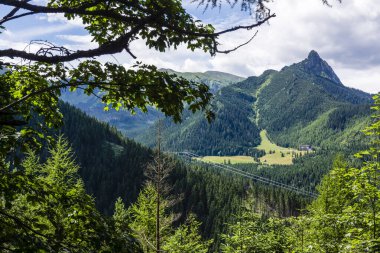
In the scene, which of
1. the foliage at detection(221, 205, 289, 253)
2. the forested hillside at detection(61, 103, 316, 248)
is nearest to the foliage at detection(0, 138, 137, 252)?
the foliage at detection(221, 205, 289, 253)

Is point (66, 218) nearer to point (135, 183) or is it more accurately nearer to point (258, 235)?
point (258, 235)

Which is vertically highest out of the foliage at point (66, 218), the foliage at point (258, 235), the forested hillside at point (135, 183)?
the foliage at point (66, 218)

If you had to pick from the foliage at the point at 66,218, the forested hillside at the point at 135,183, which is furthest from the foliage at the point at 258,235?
the forested hillside at the point at 135,183

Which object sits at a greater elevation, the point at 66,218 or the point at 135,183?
the point at 66,218

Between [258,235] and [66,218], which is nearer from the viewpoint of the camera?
[66,218]

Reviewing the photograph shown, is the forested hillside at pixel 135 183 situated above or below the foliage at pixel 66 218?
below

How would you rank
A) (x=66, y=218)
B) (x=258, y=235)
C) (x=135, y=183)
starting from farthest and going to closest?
1. (x=135, y=183)
2. (x=258, y=235)
3. (x=66, y=218)

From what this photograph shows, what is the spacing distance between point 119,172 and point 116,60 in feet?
552

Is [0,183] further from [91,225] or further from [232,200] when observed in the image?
[232,200]

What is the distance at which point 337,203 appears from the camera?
30.4 metres

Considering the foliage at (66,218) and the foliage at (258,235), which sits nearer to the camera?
the foliage at (66,218)

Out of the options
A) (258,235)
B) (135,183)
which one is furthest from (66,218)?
(135,183)

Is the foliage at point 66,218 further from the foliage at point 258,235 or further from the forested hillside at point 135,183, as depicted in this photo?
the forested hillside at point 135,183

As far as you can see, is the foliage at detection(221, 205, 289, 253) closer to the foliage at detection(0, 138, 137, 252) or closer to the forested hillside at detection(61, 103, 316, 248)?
the foliage at detection(0, 138, 137, 252)
